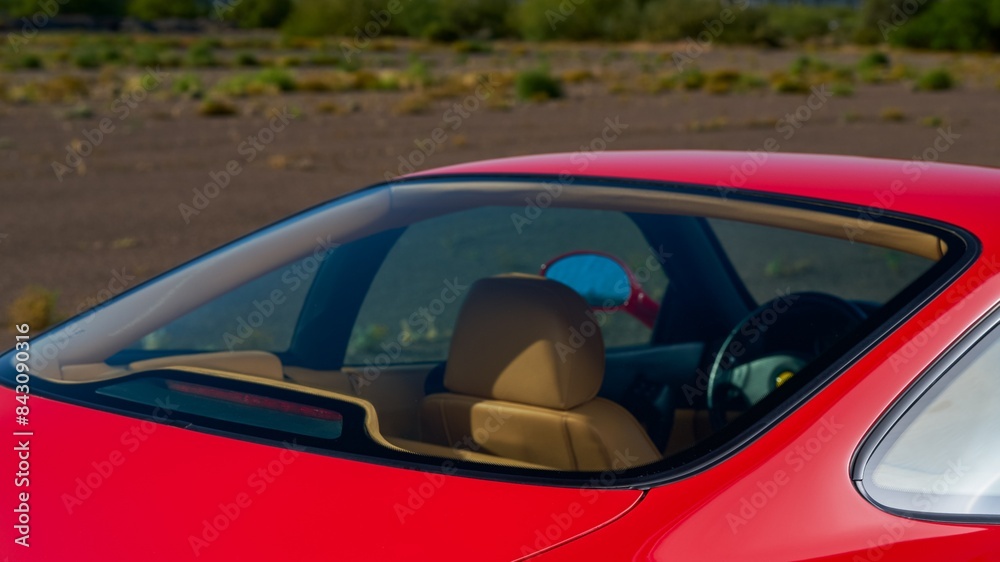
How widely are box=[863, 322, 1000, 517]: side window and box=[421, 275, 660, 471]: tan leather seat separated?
0.66 meters

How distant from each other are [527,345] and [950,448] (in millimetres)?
888

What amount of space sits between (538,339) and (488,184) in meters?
0.44

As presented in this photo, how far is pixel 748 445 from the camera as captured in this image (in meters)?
1.66

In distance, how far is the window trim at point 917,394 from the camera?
157cm

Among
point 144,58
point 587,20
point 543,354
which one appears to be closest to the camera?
point 543,354

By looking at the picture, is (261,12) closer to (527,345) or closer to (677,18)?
(677,18)

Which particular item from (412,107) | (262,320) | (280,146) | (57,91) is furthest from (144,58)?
(262,320)

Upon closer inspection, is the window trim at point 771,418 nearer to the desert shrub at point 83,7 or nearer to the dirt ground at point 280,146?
the dirt ground at point 280,146

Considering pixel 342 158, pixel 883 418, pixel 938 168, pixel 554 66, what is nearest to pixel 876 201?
pixel 938 168

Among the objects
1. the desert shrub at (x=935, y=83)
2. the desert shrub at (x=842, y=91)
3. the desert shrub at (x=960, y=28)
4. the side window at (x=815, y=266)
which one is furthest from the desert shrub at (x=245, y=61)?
the desert shrub at (x=960, y=28)

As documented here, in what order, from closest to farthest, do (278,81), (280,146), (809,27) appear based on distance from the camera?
(280,146)
(278,81)
(809,27)

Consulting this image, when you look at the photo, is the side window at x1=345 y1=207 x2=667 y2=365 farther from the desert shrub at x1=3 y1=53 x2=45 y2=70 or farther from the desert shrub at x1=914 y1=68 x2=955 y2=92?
the desert shrub at x1=3 y1=53 x2=45 y2=70

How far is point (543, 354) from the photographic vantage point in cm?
224

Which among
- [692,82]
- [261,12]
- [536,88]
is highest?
[261,12]
